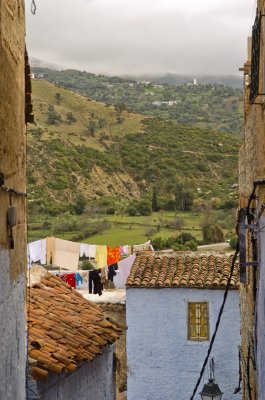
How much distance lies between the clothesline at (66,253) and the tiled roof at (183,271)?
526 cm

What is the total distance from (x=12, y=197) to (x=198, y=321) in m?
12.2

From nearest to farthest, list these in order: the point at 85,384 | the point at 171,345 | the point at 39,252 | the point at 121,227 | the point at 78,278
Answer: the point at 85,384 → the point at 171,345 → the point at 39,252 → the point at 78,278 → the point at 121,227

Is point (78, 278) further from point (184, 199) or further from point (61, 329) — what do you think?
point (184, 199)

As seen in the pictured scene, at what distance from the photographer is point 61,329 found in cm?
1070

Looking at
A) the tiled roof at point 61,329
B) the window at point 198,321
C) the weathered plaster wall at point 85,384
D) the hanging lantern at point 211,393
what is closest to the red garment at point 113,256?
the window at point 198,321

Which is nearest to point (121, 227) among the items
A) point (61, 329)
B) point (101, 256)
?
point (101, 256)

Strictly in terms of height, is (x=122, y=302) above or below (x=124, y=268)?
below

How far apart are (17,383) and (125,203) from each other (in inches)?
1977

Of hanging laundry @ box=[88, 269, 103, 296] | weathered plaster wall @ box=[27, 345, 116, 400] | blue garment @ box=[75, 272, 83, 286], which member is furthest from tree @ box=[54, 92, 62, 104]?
weathered plaster wall @ box=[27, 345, 116, 400]

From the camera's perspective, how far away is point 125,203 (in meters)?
57.2

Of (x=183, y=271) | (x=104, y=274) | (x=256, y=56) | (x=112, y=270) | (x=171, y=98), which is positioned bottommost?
(x=104, y=274)

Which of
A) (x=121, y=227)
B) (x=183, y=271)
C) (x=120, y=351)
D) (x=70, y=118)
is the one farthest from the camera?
(x=70, y=118)

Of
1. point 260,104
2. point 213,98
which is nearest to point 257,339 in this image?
point 260,104

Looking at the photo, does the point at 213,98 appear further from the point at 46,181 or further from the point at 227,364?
the point at 227,364
